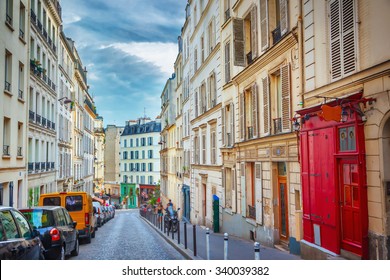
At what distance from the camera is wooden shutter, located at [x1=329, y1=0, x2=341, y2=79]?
289 inches

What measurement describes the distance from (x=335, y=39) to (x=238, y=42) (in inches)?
244

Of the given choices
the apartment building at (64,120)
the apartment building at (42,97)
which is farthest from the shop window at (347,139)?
the apartment building at (64,120)

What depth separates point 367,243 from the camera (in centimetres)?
659

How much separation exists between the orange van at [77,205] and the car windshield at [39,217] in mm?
4683

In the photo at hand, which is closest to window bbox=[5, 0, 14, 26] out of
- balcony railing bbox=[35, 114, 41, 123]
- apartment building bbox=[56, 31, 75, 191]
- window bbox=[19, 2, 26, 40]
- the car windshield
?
window bbox=[19, 2, 26, 40]

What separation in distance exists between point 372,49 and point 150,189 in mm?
29886

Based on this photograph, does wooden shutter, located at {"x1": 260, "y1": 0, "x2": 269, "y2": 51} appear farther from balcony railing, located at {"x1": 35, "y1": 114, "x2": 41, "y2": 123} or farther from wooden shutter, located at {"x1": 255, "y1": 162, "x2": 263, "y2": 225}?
balcony railing, located at {"x1": 35, "y1": 114, "x2": 41, "y2": 123}

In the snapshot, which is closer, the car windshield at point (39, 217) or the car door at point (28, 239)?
the car door at point (28, 239)

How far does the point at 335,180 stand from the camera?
291 inches

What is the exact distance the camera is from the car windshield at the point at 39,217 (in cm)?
947

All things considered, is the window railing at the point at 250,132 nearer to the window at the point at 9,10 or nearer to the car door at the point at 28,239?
the car door at the point at 28,239
